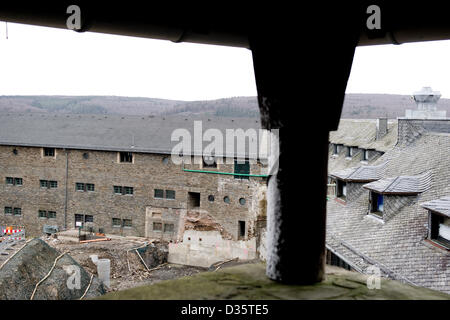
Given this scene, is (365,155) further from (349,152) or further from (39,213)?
(39,213)

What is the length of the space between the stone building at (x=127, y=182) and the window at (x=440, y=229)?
18.5 m

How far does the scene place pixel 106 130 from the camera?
35125mm

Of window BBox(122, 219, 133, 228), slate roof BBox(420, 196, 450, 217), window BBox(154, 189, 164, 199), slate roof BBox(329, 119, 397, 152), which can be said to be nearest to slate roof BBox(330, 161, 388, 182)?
slate roof BBox(420, 196, 450, 217)

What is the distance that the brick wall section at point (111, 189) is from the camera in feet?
96.1

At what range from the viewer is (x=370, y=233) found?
38.4 ft

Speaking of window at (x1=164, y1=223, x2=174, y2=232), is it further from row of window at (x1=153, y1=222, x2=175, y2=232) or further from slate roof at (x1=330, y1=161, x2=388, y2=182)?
slate roof at (x1=330, y1=161, x2=388, y2=182)

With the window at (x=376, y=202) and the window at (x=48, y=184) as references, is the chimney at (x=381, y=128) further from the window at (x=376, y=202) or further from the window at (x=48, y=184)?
the window at (x=48, y=184)

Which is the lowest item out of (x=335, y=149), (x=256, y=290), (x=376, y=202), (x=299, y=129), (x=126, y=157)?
(x=376, y=202)

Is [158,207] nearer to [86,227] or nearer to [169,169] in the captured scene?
[169,169]

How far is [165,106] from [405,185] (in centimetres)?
8035

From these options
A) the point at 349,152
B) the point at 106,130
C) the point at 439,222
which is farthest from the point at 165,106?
the point at 439,222

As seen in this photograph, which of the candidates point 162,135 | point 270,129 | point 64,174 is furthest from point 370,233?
point 64,174

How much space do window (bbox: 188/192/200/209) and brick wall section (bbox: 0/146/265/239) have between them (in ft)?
1.13

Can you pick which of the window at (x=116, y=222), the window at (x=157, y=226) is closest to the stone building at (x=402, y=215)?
the window at (x=157, y=226)
